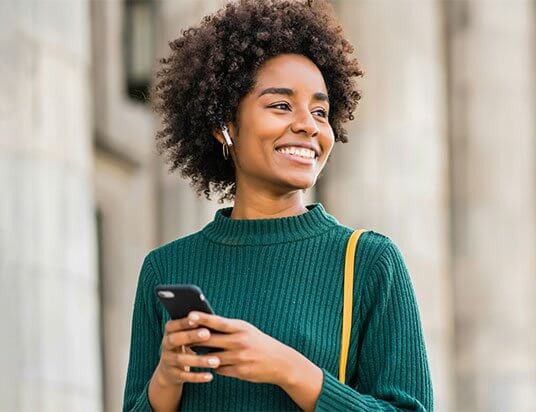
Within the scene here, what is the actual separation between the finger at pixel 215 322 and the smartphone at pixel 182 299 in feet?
0.08

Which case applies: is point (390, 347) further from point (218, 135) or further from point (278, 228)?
point (218, 135)

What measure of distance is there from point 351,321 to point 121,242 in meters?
16.0

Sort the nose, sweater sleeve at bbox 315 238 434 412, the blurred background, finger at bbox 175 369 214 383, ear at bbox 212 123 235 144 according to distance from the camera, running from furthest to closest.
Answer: the blurred background < ear at bbox 212 123 235 144 < the nose < sweater sleeve at bbox 315 238 434 412 < finger at bbox 175 369 214 383

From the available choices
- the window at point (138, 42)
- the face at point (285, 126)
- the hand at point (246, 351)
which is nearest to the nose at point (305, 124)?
the face at point (285, 126)

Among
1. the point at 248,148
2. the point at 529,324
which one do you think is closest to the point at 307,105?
the point at 248,148

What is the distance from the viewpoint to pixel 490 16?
28.4 m

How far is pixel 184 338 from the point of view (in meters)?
4.70

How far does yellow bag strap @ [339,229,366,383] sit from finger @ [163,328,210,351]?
550mm

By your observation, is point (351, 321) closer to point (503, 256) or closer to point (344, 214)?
point (344, 214)

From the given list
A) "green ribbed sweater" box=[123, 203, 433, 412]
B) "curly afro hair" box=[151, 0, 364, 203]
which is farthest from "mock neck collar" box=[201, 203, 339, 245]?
"curly afro hair" box=[151, 0, 364, 203]

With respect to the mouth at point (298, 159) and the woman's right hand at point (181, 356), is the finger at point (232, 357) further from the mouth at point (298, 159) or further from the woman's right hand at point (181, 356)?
the mouth at point (298, 159)

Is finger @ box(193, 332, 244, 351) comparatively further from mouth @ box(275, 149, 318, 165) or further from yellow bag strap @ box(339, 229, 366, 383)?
mouth @ box(275, 149, 318, 165)

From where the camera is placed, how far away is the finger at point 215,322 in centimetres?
465

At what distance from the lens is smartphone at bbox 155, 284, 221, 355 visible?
4.61 metres
